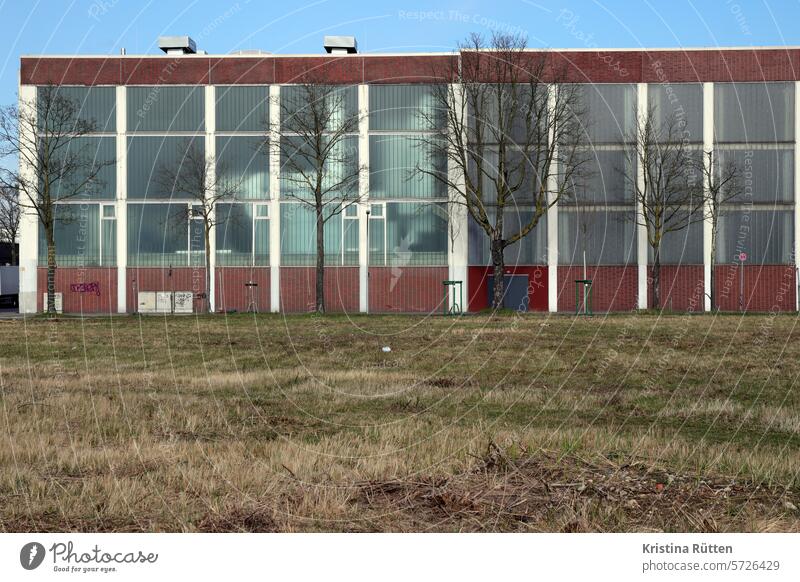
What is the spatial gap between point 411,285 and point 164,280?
16.4m

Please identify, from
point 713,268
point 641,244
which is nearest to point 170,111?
point 641,244

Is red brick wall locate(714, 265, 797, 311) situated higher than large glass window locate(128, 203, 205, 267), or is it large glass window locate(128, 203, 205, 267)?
large glass window locate(128, 203, 205, 267)

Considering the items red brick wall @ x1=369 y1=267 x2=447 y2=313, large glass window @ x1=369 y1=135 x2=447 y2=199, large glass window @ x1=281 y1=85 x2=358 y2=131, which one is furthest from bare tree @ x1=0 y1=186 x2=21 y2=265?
red brick wall @ x1=369 y1=267 x2=447 y2=313

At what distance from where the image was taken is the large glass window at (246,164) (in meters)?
62.8

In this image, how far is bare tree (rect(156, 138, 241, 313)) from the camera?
61312 mm

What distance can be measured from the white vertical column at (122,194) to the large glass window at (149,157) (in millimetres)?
383

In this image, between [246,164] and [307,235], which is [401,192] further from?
[246,164]

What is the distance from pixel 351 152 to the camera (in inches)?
2486

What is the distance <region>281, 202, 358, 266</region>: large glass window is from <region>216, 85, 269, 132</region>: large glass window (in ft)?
19.9

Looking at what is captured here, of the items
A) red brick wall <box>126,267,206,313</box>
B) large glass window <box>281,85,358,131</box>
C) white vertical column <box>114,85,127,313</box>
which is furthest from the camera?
white vertical column <box>114,85,127,313</box>

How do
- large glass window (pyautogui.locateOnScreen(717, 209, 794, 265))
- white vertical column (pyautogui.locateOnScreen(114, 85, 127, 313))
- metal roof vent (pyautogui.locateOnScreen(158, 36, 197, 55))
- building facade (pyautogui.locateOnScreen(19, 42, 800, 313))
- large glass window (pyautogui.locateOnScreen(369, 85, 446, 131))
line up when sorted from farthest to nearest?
metal roof vent (pyautogui.locateOnScreen(158, 36, 197, 55))
white vertical column (pyautogui.locateOnScreen(114, 85, 127, 313))
large glass window (pyautogui.locateOnScreen(717, 209, 794, 265))
building facade (pyautogui.locateOnScreen(19, 42, 800, 313))
large glass window (pyautogui.locateOnScreen(369, 85, 446, 131))

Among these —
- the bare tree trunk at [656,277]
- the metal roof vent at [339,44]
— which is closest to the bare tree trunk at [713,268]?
the bare tree trunk at [656,277]

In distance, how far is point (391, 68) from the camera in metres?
62.2

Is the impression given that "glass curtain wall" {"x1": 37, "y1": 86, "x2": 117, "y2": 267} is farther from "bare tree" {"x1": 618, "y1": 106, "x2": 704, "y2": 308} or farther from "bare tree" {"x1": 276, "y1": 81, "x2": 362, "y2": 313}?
"bare tree" {"x1": 618, "y1": 106, "x2": 704, "y2": 308}
